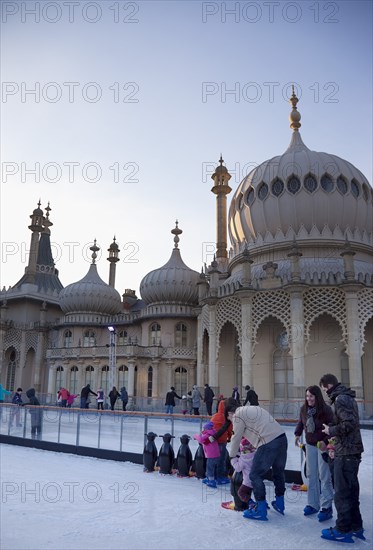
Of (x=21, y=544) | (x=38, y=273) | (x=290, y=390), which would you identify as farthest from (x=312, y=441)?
(x=38, y=273)

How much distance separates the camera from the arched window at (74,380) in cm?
3135

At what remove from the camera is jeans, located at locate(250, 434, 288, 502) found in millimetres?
5613

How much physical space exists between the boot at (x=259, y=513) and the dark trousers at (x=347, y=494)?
90 centimetres

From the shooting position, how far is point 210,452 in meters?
7.48

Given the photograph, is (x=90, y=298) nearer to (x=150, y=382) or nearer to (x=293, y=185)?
(x=150, y=382)

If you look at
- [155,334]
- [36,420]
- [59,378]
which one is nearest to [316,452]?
[36,420]

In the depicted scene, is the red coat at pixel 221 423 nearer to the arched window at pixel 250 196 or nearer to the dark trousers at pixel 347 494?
the dark trousers at pixel 347 494

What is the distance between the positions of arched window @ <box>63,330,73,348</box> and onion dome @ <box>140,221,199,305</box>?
6.67m

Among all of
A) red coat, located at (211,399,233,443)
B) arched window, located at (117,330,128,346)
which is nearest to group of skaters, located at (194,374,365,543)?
red coat, located at (211,399,233,443)

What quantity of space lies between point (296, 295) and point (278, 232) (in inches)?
194

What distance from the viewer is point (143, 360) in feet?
96.4

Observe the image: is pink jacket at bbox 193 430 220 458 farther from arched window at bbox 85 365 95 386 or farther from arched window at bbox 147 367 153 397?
arched window at bbox 85 365 95 386

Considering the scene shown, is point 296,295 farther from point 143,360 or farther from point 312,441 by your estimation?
point 312,441

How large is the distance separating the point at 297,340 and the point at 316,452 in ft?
49.7
